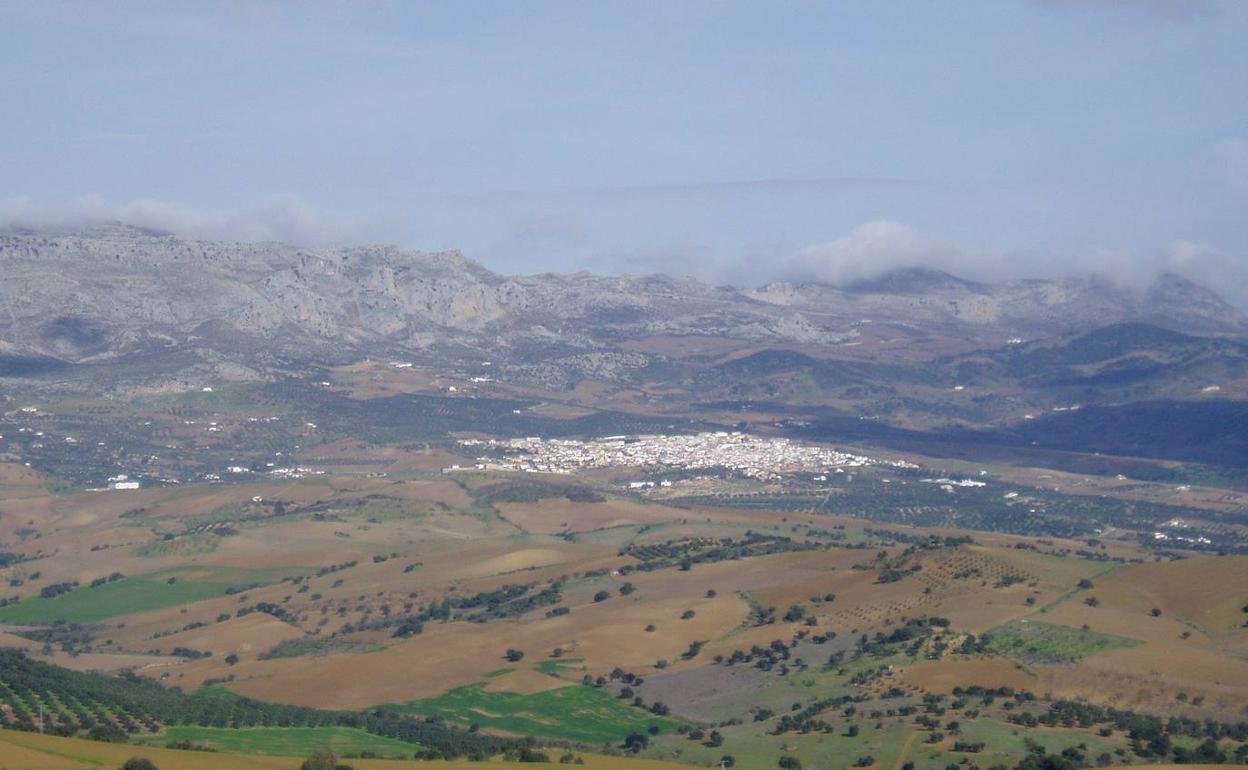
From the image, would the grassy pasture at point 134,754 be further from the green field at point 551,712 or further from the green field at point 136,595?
Result: the green field at point 136,595

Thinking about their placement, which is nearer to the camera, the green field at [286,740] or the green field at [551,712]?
the green field at [286,740]

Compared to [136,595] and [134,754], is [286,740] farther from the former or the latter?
[136,595]

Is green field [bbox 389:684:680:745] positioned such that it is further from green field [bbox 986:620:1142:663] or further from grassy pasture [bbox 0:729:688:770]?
green field [bbox 986:620:1142:663]

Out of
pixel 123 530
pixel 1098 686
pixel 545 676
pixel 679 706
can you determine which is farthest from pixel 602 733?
pixel 123 530

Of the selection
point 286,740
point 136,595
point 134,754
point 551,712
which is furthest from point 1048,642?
point 136,595

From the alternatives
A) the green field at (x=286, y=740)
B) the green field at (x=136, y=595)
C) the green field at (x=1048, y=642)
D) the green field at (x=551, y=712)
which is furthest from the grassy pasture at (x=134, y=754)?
the green field at (x=136, y=595)

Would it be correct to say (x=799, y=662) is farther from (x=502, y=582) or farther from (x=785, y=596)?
(x=502, y=582)
